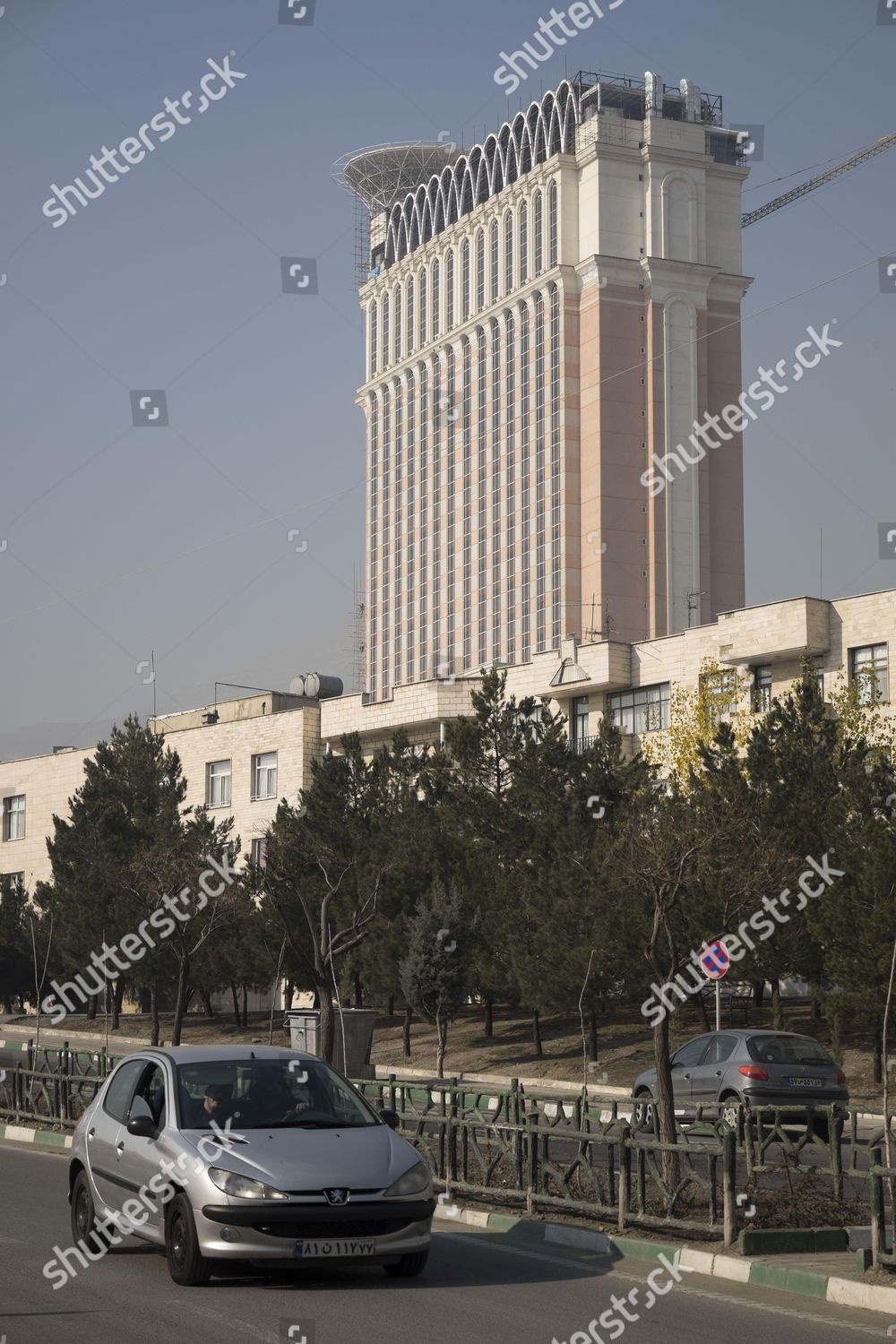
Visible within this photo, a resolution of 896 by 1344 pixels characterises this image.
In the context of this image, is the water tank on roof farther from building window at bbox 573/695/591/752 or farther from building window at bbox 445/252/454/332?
building window at bbox 445/252/454/332

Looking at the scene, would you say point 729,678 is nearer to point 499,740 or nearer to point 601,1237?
point 499,740

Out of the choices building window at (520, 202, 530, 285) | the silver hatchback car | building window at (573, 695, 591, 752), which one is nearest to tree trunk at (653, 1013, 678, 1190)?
the silver hatchback car

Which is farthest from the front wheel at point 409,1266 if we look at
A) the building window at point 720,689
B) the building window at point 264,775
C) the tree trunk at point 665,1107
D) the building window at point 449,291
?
the building window at point 449,291

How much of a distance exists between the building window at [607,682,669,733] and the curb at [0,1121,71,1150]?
31.0 meters

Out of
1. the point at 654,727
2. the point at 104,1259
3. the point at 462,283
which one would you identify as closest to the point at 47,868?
the point at 654,727

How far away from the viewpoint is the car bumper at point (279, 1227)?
364 inches

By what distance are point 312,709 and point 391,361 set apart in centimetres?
8195

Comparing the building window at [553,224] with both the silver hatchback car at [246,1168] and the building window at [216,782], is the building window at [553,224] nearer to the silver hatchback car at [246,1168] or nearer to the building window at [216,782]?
the building window at [216,782]

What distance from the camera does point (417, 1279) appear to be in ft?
32.8

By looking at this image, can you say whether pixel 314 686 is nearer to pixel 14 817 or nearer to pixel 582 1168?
pixel 14 817

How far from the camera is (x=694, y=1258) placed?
35.0ft

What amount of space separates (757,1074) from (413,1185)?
13.3m

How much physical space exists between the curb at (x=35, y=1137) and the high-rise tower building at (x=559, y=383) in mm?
76903

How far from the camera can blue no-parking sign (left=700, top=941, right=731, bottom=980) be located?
29.8 meters
